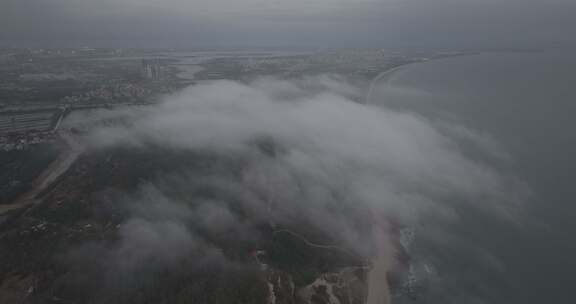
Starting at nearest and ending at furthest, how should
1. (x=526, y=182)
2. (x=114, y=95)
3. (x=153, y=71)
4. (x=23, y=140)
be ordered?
(x=526, y=182) → (x=23, y=140) → (x=114, y=95) → (x=153, y=71)

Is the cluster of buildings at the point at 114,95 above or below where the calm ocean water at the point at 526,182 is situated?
above

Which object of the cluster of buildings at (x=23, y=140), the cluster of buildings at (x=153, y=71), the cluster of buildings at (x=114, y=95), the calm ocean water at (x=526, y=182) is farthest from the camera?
the cluster of buildings at (x=153, y=71)

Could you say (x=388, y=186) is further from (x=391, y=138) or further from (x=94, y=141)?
(x=94, y=141)

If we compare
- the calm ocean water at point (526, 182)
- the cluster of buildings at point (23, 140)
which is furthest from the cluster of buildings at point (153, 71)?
the calm ocean water at point (526, 182)

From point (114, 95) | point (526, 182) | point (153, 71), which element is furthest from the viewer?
point (153, 71)

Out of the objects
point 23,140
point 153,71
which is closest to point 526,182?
point 23,140

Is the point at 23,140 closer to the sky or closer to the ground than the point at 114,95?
closer to the ground

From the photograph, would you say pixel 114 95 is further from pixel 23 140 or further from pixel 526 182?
pixel 526 182

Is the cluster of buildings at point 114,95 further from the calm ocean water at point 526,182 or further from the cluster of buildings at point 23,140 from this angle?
the calm ocean water at point 526,182

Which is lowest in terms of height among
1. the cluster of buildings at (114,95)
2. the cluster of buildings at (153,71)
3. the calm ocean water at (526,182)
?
the calm ocean water at (526,182)
